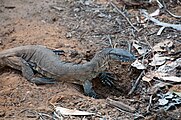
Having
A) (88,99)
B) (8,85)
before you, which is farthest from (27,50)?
(88,99)

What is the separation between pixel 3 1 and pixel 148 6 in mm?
2193

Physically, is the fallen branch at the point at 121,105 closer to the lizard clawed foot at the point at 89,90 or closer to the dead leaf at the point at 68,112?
the dead leaf at the point at 68,112

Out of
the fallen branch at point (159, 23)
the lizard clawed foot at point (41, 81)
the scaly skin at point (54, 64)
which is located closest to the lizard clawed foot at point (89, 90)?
the scaly skin at point (54, 64)

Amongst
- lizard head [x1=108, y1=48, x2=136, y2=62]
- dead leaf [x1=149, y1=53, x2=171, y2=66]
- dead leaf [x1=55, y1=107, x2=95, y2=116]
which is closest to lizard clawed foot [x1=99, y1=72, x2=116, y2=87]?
lizard head [x1=108, y1=48, x2=136, y2=62]

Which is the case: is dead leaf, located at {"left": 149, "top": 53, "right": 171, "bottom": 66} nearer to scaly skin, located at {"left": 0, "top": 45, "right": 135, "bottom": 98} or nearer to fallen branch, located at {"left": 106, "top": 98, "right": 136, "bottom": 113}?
scaly skin, located at {"left": 0, "top": 45, "right": 135, "bottom": 98}

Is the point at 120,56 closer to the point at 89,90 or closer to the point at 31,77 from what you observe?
the point at 89,90

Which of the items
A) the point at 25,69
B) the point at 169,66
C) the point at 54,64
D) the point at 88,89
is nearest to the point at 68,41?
the point at 54,64

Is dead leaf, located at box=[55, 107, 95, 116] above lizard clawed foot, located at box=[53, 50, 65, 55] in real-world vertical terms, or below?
below

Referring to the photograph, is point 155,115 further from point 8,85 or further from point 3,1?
point 3,1

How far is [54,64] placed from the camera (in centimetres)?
515

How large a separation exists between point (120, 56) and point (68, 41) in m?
→ 0.97

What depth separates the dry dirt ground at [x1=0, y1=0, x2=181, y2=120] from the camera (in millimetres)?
4387

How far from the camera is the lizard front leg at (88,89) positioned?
16.0ft

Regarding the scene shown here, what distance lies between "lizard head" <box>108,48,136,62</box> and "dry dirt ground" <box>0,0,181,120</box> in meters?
0.21
